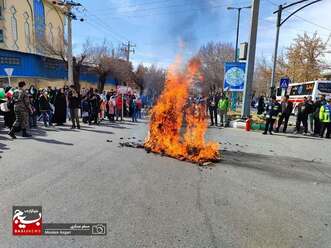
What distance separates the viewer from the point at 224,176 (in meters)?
6.09

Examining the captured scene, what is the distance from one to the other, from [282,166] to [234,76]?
10.6 metres

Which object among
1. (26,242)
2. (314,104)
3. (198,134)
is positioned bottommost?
(26,242)

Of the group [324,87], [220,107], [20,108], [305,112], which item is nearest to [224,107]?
[220,107]

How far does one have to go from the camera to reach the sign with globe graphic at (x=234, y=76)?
16719mm

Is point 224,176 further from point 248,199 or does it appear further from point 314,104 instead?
point 314,104

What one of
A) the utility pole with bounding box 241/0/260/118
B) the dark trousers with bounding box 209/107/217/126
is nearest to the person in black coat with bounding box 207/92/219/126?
the dark trousers with bounding box 209/107/217/126

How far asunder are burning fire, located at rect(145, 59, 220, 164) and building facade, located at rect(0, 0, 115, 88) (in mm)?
27851

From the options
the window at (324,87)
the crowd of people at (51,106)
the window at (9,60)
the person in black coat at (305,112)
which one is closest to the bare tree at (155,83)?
the crowd of people at (51,106)

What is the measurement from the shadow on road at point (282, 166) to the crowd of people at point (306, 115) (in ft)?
17.5

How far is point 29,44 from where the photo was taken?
38.2m

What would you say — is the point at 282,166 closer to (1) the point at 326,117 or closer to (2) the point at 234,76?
(1) the point at 326,117

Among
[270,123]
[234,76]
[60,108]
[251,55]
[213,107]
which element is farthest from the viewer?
[234,76]

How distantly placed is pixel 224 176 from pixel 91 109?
1021 cm

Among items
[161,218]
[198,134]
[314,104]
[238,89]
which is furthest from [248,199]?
[238,89]
